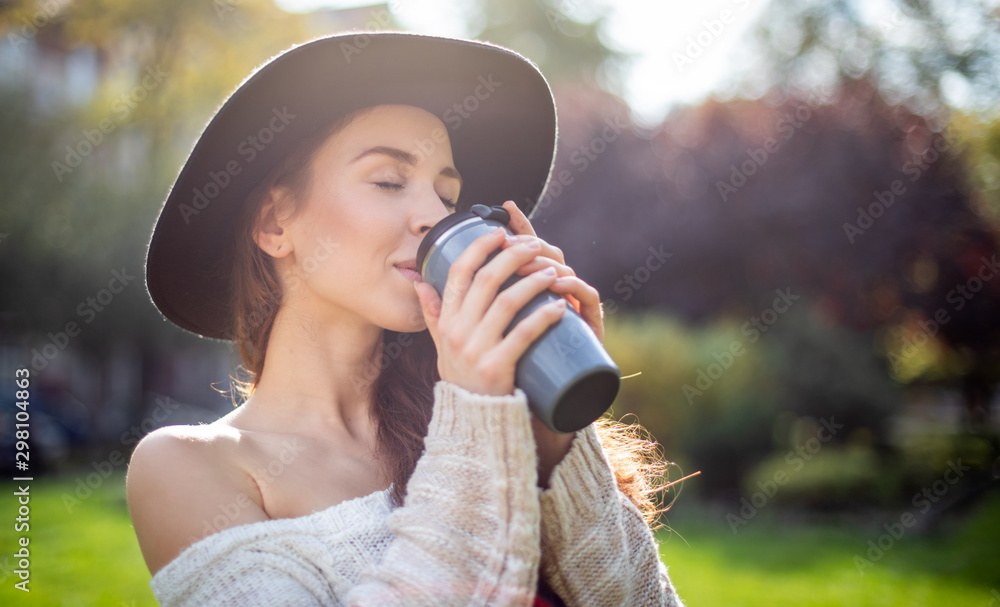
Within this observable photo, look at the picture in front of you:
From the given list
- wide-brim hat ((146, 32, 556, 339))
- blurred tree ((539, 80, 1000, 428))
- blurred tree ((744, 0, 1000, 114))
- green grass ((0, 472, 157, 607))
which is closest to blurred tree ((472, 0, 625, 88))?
blurred tree ((744, 0, 1000, 114))

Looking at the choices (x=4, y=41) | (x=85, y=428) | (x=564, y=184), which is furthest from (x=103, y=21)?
(x=564, y=184)

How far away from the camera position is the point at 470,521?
1264mm

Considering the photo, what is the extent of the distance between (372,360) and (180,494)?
2.22 ft

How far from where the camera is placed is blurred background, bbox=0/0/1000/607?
7.39 metres

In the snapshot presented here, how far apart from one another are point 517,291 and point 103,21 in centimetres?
1724

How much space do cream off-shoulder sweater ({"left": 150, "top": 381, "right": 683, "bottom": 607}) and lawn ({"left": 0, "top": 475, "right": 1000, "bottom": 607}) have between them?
122 inches

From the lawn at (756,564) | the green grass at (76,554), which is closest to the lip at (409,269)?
the lawn at (756,564)

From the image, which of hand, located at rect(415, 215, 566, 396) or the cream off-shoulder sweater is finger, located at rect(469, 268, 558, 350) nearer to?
hand, located at rect(415, 215, 566, 396)

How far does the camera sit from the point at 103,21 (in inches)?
600

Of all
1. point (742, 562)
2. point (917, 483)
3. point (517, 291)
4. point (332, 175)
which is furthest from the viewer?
point (917, 483)

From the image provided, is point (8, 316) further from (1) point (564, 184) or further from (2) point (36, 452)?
(1) point (564, 184)

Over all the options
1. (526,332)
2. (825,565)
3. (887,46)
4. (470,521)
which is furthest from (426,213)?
(887,46)

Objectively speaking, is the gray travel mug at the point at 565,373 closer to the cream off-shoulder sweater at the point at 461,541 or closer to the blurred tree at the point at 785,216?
the cream off-shoulder sweater at the point at 461,541

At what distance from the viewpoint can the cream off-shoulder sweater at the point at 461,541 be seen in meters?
1.24
